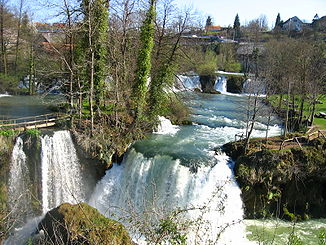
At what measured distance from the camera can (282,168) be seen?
1536cm

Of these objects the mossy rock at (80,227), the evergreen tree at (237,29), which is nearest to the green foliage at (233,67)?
the evergreen tree at (237,29)

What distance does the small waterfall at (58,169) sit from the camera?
14641 mm

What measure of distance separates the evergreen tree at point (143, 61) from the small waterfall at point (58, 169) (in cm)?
552

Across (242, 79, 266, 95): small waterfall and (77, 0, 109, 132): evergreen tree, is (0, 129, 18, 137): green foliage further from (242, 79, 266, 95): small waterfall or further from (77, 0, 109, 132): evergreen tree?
(242, 79, 266, 95): small waterfall

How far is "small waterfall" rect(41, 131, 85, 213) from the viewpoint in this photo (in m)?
14.6

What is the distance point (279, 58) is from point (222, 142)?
20.3 m

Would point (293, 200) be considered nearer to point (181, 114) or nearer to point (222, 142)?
point (222, 142)

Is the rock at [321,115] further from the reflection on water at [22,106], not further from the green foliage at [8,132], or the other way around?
the green foliage at [8,132]

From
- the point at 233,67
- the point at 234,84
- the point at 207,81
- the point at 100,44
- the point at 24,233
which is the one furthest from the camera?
the point at 233,67

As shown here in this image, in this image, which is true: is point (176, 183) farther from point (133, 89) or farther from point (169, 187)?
point (133, 89)

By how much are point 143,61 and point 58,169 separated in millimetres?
8764

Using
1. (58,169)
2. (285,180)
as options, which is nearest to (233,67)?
(285,180)

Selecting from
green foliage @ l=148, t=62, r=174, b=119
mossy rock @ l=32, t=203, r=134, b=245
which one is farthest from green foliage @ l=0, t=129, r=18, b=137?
green foliage @ l=148, t=62, r=174, b=119

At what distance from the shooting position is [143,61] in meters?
19.4
